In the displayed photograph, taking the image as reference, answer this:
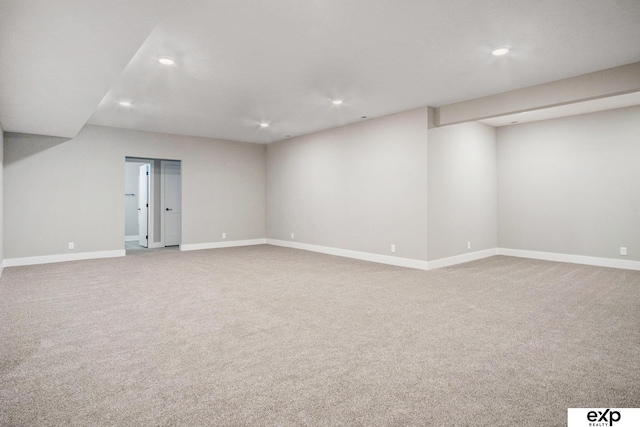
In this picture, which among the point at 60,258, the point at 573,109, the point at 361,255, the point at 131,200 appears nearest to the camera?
the point at 573,109

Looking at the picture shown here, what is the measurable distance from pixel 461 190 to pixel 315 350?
16.7ft

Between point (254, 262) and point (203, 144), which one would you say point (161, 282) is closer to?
point (254, 262)

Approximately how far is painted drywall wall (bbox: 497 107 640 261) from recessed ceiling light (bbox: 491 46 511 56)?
4.05 meters

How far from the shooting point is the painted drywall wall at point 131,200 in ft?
36.5

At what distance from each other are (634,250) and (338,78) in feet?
19.1

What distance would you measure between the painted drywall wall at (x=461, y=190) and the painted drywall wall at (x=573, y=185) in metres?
0.40

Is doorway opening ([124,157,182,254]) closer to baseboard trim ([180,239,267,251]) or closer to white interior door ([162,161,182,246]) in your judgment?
white interior door ([162,161,182,246])

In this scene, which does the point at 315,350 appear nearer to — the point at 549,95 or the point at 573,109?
the point at 549,95

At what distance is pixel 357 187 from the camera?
23.7ft

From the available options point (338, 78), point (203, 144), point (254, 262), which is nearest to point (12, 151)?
point (203, 144)

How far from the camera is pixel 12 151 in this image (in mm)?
6410

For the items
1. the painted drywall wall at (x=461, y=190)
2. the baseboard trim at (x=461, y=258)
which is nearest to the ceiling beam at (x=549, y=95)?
the painted drywall wall at (x=461, y=190)

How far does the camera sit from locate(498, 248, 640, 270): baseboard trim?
20.1 ft

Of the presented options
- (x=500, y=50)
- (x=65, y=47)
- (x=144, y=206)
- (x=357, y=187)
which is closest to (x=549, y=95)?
(x=500, y=50)
